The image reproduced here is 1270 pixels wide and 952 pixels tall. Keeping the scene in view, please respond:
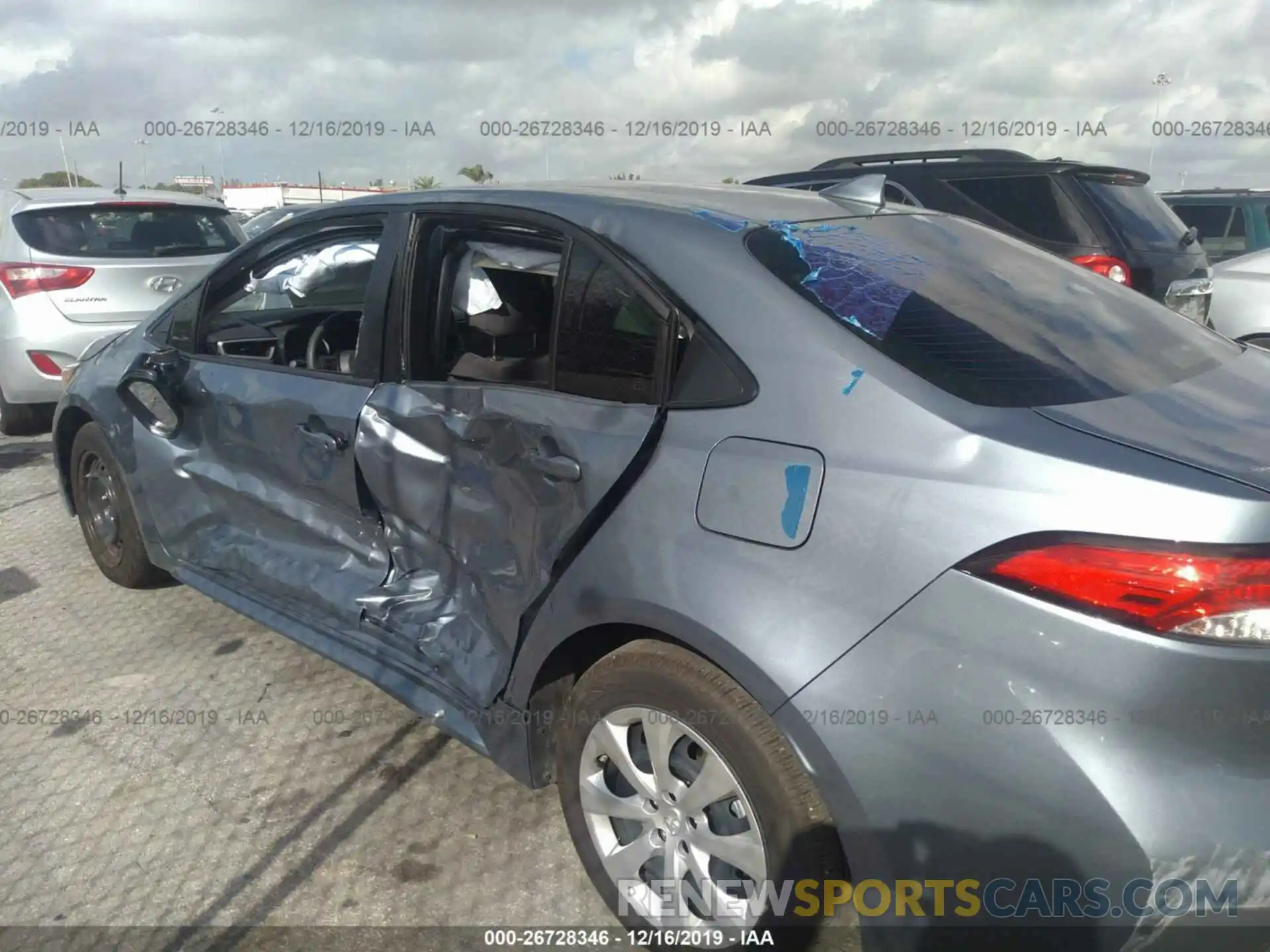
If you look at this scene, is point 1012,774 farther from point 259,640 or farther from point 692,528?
point 259,640

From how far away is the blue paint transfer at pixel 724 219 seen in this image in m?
2.25

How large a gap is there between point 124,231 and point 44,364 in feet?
3.37

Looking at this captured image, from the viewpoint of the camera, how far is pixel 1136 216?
19.5 feet

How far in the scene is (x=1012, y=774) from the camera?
5.28 ft

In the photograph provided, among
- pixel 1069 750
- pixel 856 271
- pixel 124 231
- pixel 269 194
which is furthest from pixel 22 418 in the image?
pixel 269 194

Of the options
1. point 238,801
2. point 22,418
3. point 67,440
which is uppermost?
point 67,440

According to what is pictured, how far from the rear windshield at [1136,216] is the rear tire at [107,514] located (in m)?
5.38

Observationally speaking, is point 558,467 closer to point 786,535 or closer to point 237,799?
point 786,535

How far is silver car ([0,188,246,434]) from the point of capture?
20.1 ft

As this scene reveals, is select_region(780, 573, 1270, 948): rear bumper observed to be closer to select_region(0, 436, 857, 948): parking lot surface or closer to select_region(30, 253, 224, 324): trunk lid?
select_region(0, 436, 857, 948): parking lot surface

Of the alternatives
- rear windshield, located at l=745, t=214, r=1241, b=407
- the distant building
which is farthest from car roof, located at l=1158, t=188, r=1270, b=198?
the distant building

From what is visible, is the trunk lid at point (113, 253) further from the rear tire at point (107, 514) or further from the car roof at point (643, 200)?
the car roof at point (643, 200)

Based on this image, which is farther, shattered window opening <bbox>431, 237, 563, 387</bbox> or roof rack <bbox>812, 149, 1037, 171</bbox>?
roof rack <bbox>812, 149, 1037, 171</bbox>

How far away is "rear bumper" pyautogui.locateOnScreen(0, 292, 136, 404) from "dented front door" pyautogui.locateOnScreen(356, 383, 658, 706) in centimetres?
427
